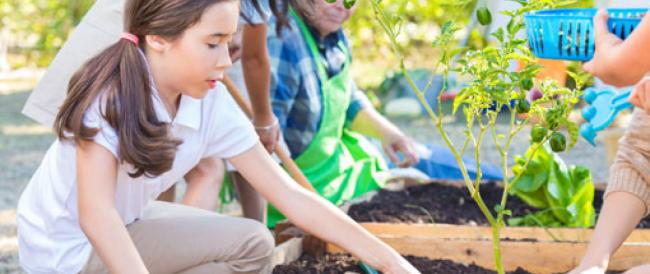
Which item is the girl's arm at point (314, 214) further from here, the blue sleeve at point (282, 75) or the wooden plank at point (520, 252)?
the blue sleeve at point (282, 75)

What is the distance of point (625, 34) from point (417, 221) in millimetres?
1444

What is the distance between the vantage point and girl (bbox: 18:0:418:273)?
2.00 metres

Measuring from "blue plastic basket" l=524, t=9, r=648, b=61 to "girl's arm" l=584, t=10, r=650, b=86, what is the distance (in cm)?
5

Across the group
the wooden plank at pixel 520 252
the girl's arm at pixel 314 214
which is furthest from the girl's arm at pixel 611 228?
the girl's arm at pixel 314 214

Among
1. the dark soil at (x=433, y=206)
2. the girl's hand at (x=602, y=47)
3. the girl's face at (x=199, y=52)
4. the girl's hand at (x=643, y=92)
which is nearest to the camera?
the girl's hand at (x=643, y=92)

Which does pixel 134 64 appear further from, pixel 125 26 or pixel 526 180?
pixel 526 180

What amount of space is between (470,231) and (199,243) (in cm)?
93

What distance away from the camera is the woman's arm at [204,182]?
270 cm

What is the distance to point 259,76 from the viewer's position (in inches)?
117

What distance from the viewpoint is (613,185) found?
240 cm

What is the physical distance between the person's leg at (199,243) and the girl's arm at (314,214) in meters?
0.12

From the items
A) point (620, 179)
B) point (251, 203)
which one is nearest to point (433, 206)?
point (251, 203)

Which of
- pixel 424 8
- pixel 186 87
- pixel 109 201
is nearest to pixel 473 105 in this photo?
pixel 186 87

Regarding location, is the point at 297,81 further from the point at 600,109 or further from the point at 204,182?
the point at 600,109
